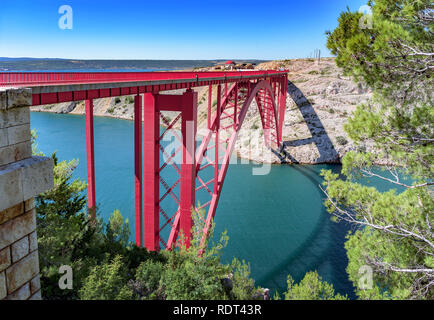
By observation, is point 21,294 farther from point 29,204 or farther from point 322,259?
point 322,259

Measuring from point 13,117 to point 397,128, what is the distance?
7.45 metres

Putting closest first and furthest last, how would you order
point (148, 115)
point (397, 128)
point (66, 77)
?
point (66, 77) → point (397, 128) → point (148, 115)

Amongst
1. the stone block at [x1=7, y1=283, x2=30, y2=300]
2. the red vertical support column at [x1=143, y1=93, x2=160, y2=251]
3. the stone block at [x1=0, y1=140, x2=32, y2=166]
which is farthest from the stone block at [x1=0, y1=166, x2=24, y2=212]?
the red vertical support column at [x1=143, y1=93, x2=160, y2=251]

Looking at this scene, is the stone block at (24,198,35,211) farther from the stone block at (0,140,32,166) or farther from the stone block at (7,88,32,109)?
the stone block at (7,88,32,109)

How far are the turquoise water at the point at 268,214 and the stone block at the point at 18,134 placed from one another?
9926mm

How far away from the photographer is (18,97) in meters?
3.65

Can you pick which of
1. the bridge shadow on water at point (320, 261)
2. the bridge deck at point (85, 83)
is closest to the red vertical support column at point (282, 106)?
the bridge shadow on water at point (320, 261)

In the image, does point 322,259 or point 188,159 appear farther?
point 322,259

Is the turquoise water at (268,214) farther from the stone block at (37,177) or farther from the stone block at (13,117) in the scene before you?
the stone block at (13,117)

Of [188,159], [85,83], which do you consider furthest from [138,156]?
[85,83]

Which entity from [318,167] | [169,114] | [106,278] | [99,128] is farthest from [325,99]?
[106,278]

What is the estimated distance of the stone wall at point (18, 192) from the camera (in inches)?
140

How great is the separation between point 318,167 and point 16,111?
31.9 metres

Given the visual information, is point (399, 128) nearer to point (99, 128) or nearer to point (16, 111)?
point (16, 111)
